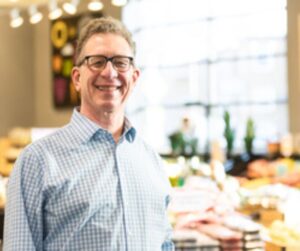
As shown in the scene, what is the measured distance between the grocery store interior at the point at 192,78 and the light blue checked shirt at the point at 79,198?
5.41 meters

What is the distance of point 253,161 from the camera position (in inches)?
348

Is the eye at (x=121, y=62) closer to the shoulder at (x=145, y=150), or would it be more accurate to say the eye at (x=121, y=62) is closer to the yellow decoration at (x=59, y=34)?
the shoulder at (x=145, y=150)

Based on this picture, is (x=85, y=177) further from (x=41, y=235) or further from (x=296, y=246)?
(x=296, y=246)

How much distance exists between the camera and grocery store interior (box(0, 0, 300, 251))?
905cm

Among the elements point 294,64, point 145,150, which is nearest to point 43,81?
point 294,64

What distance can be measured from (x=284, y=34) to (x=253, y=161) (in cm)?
273

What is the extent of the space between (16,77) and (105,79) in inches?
475

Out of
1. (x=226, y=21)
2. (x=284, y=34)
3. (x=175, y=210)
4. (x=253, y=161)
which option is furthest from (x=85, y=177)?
(x=226, y=21)

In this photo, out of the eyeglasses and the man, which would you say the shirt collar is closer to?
the man

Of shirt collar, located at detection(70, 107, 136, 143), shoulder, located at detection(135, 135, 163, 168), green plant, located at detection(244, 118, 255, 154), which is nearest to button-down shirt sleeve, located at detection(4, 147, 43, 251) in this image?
shirt collar, located at detection(70, 107, 136, 143)

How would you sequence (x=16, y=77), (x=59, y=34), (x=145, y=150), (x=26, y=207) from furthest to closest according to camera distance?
(x=16, y=77), (x=59, y=34), (x=145, y=150), (x=26, y=207)

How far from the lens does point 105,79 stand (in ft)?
6.55

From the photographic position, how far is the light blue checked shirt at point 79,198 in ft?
6.32

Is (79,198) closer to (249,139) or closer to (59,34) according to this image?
(249,139)
